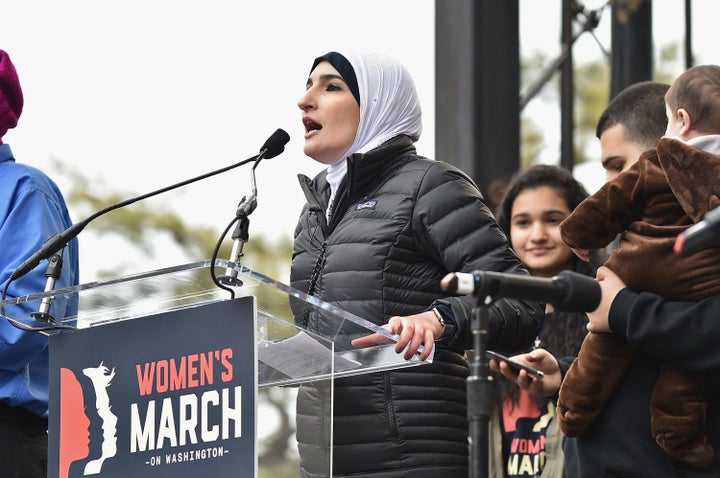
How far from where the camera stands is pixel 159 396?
290 centimetres

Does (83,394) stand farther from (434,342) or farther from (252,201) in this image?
(434,342)

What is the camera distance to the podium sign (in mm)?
2799

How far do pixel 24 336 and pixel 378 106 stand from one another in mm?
1178

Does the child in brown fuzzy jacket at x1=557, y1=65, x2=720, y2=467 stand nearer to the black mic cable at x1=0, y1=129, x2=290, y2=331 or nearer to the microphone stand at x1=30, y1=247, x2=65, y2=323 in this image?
the black mic cable at x1=0, y1=129, x2=290, y2=331

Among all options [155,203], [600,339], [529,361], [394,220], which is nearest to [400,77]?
[394,220]

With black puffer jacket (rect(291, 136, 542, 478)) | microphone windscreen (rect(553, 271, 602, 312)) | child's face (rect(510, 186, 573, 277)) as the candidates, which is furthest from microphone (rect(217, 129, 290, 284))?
child's face (rect(510, 186, 573, 277))

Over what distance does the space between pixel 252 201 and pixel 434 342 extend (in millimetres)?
573

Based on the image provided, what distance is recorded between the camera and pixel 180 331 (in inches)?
115

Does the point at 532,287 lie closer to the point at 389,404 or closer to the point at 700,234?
the point at 700,234

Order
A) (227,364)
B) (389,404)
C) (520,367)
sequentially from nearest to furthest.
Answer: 1. (227,364)
2. (389,404)
3. (520,367)

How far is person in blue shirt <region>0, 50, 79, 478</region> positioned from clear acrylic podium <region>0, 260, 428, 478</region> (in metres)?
0.37

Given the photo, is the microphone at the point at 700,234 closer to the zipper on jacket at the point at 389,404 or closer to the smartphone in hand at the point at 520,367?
the smartphone in hand at the point at 520,367

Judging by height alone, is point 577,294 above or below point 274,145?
below

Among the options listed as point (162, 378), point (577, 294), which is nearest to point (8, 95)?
point (162, 378)
